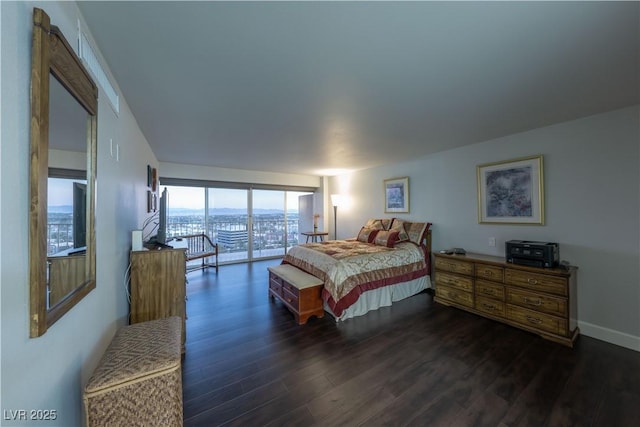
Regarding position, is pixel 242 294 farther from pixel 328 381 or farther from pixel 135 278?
pixel 328 381

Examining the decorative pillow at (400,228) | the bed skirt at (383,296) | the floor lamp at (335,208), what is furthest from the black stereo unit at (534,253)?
the floor lamp at (335,208)

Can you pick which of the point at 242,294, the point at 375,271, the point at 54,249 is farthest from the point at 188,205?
the point at 54,249

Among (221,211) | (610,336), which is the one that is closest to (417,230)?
(610,336)

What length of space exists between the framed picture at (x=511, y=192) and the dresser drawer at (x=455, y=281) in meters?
0.91

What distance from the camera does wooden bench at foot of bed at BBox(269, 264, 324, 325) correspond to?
9.38 feet

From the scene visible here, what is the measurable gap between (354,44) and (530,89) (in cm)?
163

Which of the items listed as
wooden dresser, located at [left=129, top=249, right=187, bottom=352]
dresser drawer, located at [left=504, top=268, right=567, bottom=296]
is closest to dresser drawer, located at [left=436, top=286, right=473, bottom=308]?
dresser drawer, located at [left=504, top=268, right=567, bottom=296]

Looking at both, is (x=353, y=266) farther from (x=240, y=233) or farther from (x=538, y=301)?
(x=240, y=233)

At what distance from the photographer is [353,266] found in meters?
3.14

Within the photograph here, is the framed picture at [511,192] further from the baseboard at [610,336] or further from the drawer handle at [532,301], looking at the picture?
the baseboard at [610,336]

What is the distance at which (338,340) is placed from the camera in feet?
8.17

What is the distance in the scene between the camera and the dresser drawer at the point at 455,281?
311 cm

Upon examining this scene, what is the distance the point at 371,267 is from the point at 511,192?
2088 millimetres

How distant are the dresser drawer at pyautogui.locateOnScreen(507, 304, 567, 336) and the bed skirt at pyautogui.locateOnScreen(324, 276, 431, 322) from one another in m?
1.26
